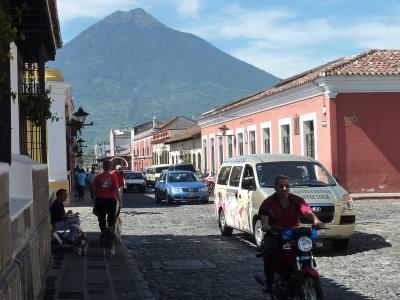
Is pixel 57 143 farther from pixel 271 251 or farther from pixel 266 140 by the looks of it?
pixel 271 251

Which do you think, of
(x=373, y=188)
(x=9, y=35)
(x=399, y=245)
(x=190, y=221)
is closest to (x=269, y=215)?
(x=9, y=35)

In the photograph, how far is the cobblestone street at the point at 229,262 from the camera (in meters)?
8.16

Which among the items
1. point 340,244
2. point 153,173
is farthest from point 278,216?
point 153,173

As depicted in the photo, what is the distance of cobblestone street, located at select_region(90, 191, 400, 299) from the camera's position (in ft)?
26.8

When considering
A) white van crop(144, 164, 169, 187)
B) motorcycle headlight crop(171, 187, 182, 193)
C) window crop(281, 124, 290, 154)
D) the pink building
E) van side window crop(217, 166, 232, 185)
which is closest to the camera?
van side window crop(217, 166, 232, 185)

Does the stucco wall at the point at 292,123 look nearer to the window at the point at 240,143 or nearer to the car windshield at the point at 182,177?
the window at the point at 240,143

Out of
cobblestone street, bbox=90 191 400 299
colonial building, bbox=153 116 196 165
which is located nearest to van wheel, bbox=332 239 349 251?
cobblestone street, bbox=90 191 400 299

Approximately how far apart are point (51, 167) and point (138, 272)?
17996 millimetres

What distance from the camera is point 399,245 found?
12008 mm

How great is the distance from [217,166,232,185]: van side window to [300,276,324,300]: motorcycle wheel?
8336mm

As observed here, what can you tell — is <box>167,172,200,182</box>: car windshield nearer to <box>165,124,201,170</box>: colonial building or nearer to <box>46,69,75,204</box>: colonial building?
<box>46,69,75,204</box>: colonial building

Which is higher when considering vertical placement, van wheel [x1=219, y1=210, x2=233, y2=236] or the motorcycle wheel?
the motorcycle wheel

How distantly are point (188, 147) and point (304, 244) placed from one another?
168 ft

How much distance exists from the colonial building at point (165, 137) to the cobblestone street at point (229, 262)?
169 feet
